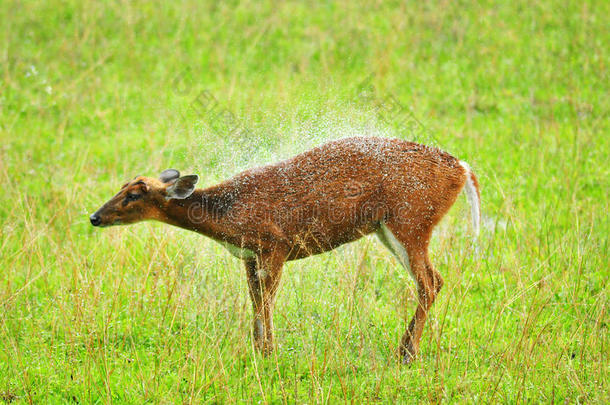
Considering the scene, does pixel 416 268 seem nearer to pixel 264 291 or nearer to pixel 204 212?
pixel 264 291

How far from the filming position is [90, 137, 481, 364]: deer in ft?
18.1

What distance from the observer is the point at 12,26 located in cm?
1256

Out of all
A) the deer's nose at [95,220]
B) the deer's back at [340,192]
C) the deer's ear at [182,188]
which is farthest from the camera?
the deer's back at [340,192]

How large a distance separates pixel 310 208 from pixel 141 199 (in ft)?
3.93

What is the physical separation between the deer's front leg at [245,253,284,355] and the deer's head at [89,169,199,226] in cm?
73

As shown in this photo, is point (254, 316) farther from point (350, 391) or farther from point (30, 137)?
point (30, 137)

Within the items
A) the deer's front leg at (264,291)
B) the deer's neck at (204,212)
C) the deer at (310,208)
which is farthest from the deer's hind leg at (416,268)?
the deer's neck at (204,212)

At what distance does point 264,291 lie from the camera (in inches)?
220

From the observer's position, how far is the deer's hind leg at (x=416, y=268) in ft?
18.5

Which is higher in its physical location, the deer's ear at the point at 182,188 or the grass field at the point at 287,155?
the deer's ear at the point at 182,188

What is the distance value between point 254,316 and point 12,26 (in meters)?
8.93

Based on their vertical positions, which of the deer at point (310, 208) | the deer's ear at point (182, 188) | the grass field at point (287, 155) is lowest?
the grass field at point (287, 155)

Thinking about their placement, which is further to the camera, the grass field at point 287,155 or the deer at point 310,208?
the deer at point 310,208

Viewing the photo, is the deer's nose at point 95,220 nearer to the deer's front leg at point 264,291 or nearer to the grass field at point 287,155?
the grass field at point 287,155
